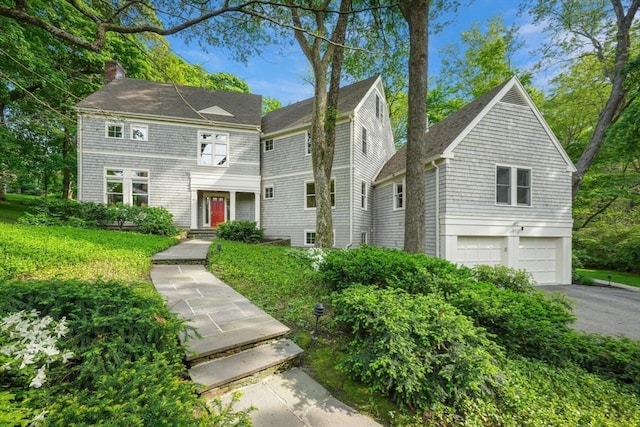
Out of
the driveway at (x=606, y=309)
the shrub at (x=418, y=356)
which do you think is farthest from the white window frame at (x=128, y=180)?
the driveway at (x=606, y=309)

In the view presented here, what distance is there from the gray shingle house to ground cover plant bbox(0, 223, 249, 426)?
8551 mm

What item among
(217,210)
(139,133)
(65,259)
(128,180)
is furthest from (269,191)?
(65,259)

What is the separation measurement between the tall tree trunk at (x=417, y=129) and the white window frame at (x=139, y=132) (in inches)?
508

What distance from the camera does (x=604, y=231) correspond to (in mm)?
14367

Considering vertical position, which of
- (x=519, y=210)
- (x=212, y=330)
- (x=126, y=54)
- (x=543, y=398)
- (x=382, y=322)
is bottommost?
(x=543, y=398)

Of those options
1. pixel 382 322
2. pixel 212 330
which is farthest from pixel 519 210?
pixel 212 330

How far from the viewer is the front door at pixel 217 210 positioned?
15.0 meters

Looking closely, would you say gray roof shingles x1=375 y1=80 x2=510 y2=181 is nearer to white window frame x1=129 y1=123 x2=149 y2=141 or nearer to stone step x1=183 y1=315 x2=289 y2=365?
stone step x1=183 y1=315 x2=289 y2=365

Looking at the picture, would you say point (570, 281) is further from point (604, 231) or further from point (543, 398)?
point (543, 398)

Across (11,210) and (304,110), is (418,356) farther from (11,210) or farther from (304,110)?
(11,210)

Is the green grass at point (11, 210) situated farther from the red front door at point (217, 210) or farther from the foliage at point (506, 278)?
the foliage at point (506, 278)

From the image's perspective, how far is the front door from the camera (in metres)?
15.0

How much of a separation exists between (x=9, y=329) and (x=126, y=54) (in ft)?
69.8

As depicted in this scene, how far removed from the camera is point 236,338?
294cm
